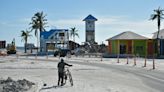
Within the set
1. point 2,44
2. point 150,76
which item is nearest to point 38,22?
point 2,44

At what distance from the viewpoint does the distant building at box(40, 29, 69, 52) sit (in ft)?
334

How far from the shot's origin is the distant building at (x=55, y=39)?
101750 mm

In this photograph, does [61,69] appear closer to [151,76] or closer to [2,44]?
[151,76]

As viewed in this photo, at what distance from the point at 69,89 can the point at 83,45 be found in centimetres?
8157

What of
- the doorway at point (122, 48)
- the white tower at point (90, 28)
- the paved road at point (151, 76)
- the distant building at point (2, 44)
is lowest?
the paved road at point (151, 76)

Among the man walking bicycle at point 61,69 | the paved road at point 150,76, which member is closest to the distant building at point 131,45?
the paved road at point 150,76

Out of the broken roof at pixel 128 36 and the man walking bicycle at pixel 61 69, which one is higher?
the broken roof at pixel 128 36

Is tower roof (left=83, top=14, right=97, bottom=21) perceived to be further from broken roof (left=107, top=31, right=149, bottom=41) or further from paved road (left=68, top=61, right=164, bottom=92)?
paved road (left=68, top=61, right=164, bottom=92)

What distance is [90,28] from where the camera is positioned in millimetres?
104438

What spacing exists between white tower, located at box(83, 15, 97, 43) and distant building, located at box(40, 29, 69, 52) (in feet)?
16.9

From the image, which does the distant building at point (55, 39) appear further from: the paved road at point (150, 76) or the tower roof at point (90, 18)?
the paved road at point (150, 76)

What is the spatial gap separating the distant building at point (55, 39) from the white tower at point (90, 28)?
16.9 ft

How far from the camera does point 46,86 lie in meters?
23.3

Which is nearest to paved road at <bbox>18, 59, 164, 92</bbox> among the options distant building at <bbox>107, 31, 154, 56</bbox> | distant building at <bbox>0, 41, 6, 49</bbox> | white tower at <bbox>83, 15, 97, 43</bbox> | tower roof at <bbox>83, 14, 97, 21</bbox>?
distant building at <bbox>107, 31, 154, 56</bbox>
